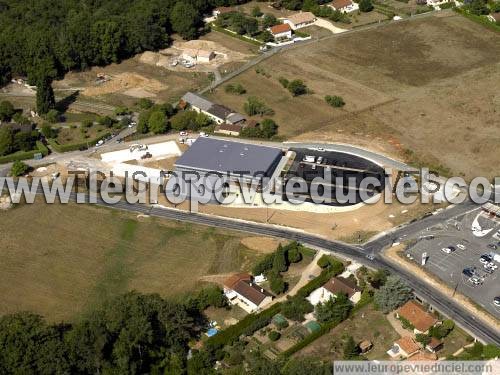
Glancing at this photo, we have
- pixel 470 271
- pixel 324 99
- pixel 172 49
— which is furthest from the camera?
pixel 172 49

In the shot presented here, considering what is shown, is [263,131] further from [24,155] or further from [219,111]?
[24,155]

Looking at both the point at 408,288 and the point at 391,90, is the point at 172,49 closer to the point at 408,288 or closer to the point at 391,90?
the point at 391,90

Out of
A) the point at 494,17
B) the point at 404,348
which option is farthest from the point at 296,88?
the point at 404,348

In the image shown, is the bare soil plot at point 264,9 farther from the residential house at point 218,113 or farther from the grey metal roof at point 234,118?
the grey metal roof at point 234,118

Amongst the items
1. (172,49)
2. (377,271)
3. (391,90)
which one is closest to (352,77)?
(391,90)

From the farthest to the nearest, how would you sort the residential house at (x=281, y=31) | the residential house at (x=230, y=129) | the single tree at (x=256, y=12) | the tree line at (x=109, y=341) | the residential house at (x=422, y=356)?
the single tree at (x=256, y=12)
the residential house at (x=281, y=31)
the residential house at (x=230, y=129)
the residential house at (x=422, y=356)
the tree line at (x=109, y=341)

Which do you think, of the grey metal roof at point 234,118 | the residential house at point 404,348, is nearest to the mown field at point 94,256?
the residential house at point 404,348
